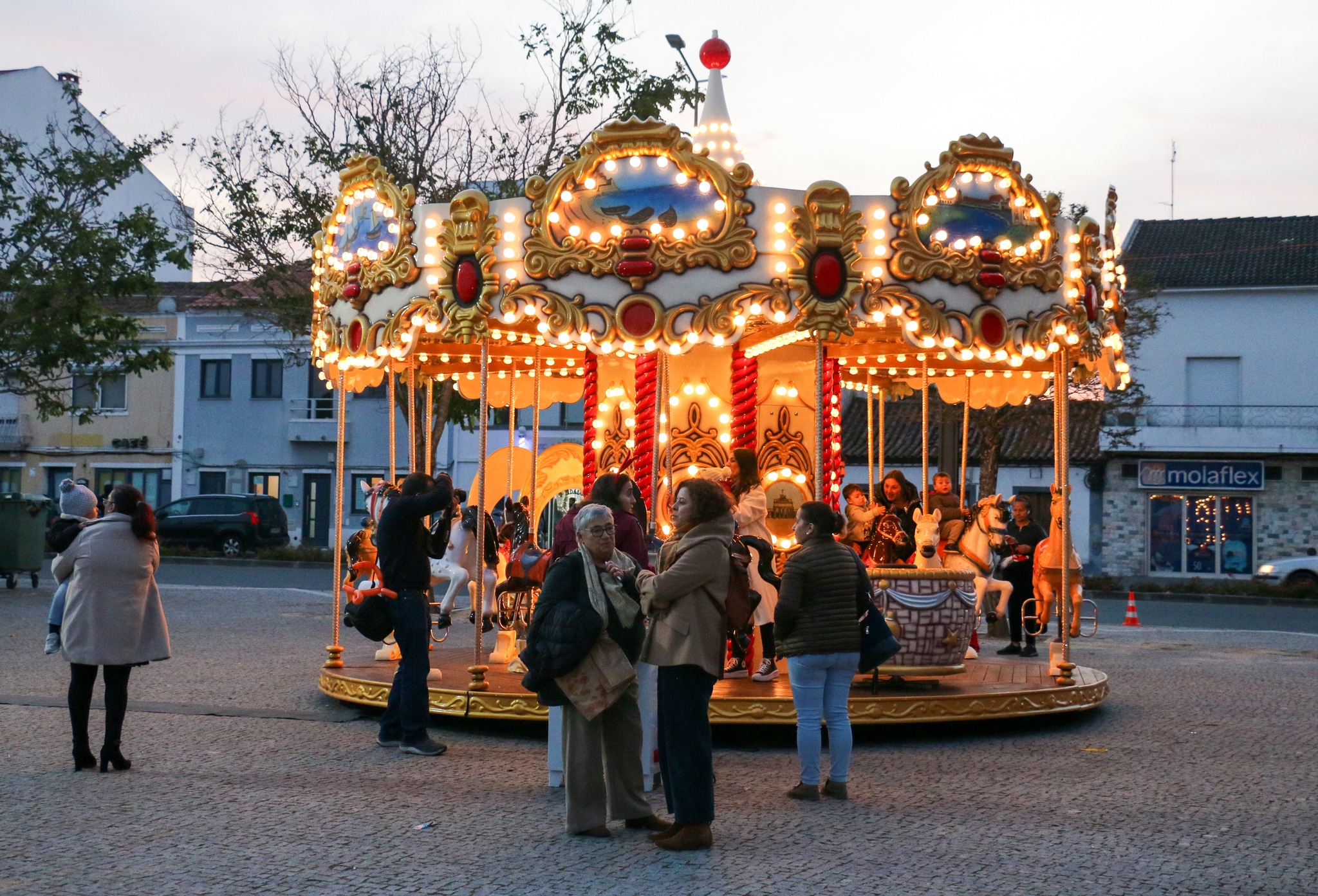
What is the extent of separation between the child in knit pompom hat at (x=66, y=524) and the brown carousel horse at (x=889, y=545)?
6.10 metres

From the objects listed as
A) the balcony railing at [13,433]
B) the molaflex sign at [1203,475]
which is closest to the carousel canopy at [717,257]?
the molaflex sign at [1203,475]

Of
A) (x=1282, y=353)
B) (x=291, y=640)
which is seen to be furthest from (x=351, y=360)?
(x=1282, y=353)

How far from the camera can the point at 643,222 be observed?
10.3 meters

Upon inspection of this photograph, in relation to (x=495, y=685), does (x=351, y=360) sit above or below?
above

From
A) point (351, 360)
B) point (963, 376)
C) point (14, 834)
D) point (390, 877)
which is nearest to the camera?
point (390, 877)

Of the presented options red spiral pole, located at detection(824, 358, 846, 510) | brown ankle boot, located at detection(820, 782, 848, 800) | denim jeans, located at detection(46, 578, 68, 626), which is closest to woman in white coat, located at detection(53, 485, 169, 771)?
denim jeans, located at detection(46, 578, 68, 626)

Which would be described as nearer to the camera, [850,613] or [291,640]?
[850,613]

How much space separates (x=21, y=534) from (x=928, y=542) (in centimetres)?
1660

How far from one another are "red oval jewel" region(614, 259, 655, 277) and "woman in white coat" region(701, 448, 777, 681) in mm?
1585

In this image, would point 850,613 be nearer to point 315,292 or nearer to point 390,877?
point 390,877

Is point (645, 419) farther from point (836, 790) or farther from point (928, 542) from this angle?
point (836, 790)

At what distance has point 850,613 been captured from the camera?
771 centimetres

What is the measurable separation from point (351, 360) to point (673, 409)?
9.17 ft

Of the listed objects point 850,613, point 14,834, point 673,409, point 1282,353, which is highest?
point 1282,353
